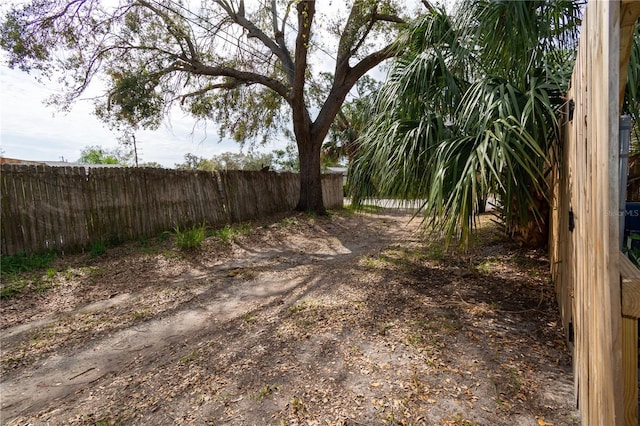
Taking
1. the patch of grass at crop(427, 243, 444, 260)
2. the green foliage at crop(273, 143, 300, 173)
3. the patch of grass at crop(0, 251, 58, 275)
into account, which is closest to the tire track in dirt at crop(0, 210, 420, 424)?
the patch of grass at crop(427, 243, 444, 260)

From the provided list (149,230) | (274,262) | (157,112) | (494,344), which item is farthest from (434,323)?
(157,112)

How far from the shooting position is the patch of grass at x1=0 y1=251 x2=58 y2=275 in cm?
438

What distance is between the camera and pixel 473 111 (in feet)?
10.2

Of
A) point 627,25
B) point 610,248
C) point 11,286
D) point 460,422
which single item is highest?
point 627,25

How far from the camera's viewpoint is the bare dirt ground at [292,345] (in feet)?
6.25

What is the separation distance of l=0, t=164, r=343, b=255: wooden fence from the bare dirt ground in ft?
2.11

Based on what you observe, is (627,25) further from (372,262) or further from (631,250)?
(372,262)

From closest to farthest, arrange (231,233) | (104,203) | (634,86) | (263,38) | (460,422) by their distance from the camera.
→ (460,422), (634,86), (104,203), (231,233), (263,38)

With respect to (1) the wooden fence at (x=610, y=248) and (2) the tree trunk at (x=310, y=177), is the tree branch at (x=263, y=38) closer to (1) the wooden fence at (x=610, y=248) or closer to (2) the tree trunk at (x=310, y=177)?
(2) the tree trunk at (x=310, y=177)

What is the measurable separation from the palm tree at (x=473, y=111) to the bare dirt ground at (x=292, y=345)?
0.85 metres

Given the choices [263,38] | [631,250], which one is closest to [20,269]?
[631,250]

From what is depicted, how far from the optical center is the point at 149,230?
648cm

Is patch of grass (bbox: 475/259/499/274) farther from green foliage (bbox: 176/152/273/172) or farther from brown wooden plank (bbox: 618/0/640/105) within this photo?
green foliage (bbox: 176/152/273/172)

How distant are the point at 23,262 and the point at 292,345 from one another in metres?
4.44
